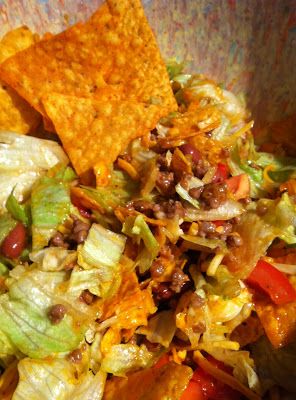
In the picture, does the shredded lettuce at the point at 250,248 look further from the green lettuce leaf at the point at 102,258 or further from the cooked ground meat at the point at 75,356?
the cooked ground meat at the point at 75,356

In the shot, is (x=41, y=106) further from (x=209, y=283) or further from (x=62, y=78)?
(x=209, y=283)

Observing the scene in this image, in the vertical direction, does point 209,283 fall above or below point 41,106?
below

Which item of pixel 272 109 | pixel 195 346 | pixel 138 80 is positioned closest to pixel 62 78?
pixel 138 80

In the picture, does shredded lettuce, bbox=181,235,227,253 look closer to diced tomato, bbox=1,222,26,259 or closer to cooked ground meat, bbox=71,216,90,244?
cooked ground meat, bbox=71,216,90,244

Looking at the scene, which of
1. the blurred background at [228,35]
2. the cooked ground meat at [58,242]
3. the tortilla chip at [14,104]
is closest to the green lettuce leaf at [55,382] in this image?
the cooked ground meat at [58,242]

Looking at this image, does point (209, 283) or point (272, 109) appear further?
point (272, 109)

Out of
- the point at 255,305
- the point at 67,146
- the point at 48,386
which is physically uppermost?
the point at 67,146
